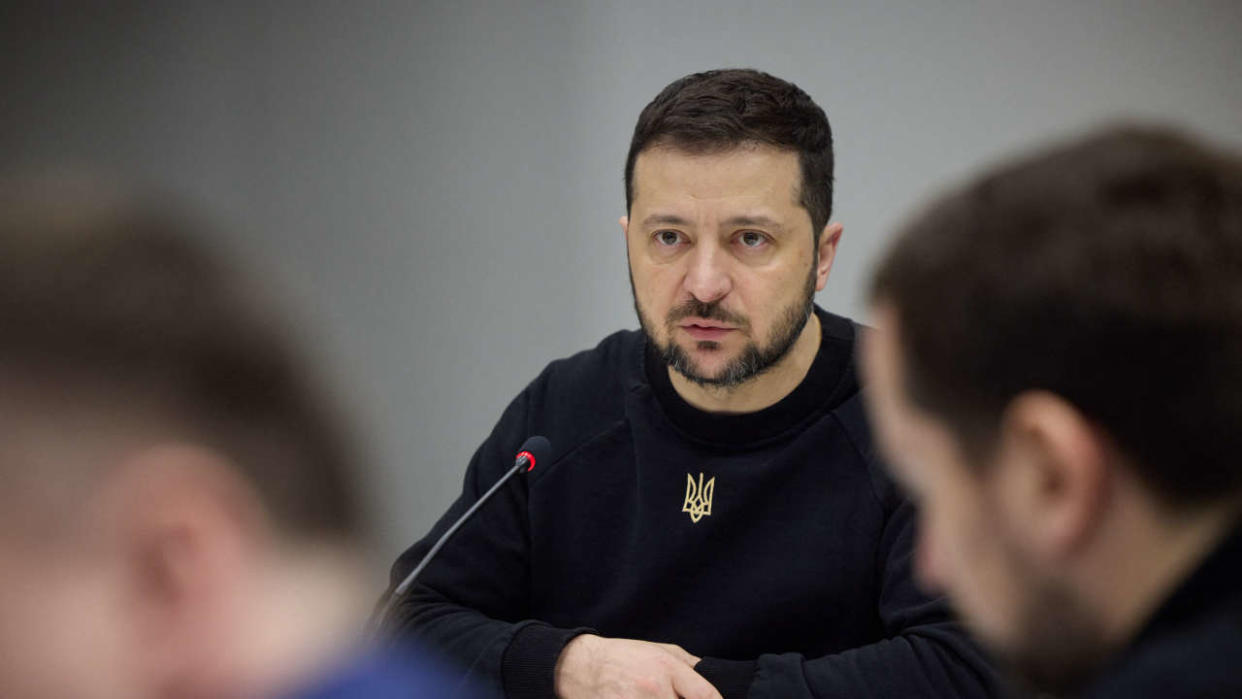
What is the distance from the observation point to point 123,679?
0.42 m

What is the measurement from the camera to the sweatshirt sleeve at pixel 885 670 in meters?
1.42

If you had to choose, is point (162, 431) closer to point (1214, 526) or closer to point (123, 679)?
point (123, 679)

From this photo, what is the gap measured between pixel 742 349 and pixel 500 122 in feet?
4.10

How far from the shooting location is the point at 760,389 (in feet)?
5.54

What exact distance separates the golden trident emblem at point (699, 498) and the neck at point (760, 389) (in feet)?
0.39

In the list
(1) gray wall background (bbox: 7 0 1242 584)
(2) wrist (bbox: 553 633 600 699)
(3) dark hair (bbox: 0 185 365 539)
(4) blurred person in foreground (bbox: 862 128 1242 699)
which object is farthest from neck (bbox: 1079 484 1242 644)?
(1) gray wall background (bbox: 7 0 1242 584)

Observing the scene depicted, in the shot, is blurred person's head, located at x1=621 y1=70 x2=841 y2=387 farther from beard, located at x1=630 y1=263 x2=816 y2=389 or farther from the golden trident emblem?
the golden trident emblem

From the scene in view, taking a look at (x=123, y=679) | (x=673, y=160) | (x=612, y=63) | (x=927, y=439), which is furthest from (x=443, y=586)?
(x=612, y=63)

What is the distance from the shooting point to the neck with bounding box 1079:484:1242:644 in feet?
2.33

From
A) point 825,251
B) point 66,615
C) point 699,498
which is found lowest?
point 699,498

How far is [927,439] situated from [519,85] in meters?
2.06

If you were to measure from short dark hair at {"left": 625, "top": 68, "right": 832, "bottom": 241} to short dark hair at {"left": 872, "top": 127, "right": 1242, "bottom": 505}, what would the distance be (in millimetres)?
901

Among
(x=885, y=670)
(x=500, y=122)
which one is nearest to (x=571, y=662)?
(x=885, y=670)

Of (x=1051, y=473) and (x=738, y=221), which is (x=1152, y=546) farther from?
(x=738, y=221)
